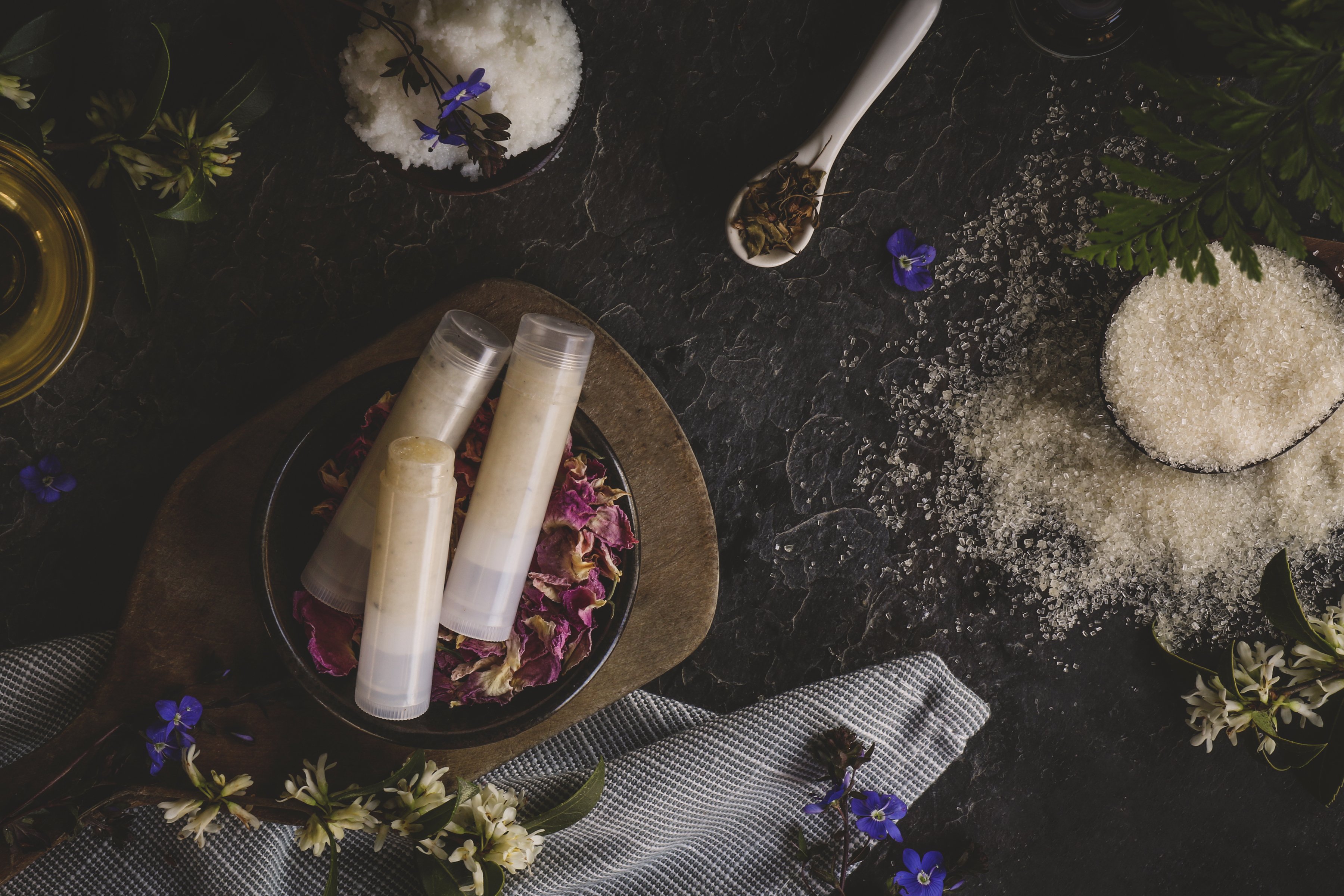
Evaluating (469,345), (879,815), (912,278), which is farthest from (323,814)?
(912,278)

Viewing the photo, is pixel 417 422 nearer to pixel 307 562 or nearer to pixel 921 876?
pixel 307 562

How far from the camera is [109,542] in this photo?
0.90 meters

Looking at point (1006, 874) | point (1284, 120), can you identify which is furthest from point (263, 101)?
point (1006, 874)

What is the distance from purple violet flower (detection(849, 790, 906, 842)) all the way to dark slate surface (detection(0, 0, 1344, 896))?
142mm

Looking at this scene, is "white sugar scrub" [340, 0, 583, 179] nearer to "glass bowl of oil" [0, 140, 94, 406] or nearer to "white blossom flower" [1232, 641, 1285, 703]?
"glass bowl of oil" [0, 140, 94, 406]

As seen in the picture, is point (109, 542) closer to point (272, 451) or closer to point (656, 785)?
point (272, 451)

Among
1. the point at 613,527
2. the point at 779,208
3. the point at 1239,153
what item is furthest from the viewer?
the point at 779,208

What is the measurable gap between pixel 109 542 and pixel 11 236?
0.33 meters

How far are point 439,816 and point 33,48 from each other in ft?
2.69

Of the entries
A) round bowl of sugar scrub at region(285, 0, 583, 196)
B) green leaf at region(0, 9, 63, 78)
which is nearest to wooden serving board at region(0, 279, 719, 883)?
round bowl of sugar scrub at region(285, 0, 583, 196)

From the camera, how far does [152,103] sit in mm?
741

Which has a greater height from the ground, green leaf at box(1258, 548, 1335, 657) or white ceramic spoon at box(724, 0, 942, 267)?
white ceramic spoon at box(724, 0, 942, 267)

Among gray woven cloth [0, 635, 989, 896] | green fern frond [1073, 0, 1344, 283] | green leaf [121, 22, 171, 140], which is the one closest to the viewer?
green fern frond [1073, 0, 1344, 283]

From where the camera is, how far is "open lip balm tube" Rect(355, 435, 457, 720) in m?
0.65
